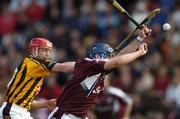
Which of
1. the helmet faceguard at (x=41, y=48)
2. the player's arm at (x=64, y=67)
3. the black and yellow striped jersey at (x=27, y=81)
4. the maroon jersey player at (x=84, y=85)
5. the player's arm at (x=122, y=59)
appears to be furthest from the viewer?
the helmet faceguard at (x=41, y=48)

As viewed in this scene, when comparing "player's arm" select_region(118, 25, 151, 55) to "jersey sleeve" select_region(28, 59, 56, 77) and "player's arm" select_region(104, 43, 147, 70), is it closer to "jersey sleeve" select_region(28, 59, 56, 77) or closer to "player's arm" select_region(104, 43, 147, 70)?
"player's arm" select_region(104, 43, 147, 70)

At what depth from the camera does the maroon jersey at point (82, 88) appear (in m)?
11.7

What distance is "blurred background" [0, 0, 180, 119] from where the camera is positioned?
17.5 metres

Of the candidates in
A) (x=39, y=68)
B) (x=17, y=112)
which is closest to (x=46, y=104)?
(x=17, y=112)

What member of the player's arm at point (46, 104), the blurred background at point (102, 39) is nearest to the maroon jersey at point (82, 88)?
the player's arm at point (46, 104)

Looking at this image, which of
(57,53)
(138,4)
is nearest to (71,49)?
(57,53)

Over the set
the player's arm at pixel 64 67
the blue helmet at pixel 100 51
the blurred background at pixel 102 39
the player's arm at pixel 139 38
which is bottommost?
the player's arm at pixel 64 67

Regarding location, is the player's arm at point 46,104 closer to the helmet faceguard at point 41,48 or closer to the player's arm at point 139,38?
the helmet faceguard at point 41,48

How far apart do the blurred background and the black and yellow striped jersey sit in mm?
3365

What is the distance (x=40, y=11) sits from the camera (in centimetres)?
2217

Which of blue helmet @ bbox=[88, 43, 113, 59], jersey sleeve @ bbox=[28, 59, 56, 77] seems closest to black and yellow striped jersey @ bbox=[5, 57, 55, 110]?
jersey sleeve @ bbox=[28, 59, 56, 77]

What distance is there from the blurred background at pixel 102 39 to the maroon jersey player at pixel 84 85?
10.6 ft

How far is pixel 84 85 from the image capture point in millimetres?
11758

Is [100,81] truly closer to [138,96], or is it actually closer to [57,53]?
[138,96]
